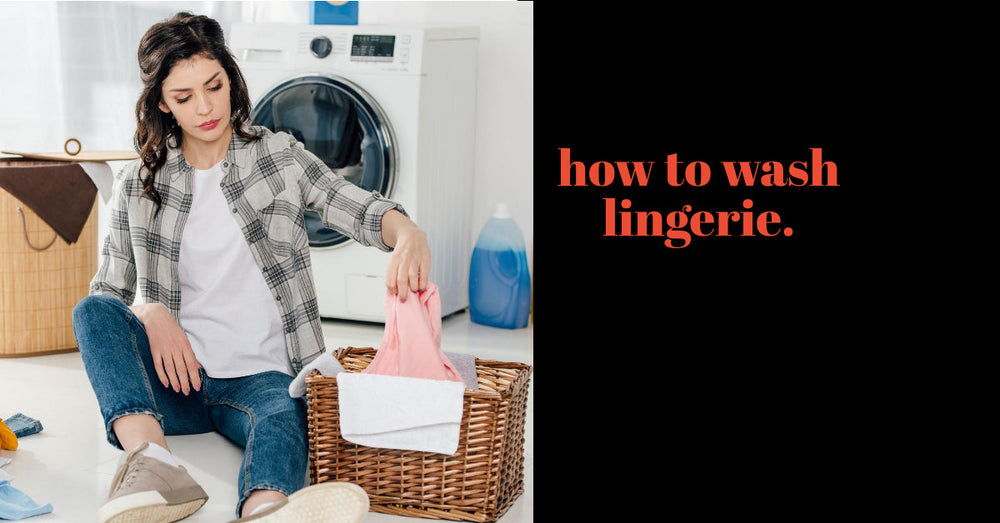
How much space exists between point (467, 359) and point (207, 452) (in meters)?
0.55

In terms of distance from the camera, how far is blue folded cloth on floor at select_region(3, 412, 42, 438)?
1.85 metres

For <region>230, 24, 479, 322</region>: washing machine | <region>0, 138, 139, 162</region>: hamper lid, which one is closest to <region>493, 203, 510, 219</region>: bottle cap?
<region>230, 24, 479, 322</region>: washing machine

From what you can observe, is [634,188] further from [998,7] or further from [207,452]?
[207,452]

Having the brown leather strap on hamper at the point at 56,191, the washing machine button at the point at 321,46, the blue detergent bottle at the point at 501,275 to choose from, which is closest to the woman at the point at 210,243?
the brown leather strap on hamper at the point at 56,191

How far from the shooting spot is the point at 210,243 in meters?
1.72

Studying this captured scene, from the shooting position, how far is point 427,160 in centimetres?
286

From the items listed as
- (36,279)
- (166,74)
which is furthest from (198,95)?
(36,279)

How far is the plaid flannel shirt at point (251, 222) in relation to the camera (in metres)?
1.70

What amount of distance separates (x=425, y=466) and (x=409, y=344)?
19 cm

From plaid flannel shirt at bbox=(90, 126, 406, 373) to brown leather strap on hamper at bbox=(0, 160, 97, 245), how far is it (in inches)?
29.5

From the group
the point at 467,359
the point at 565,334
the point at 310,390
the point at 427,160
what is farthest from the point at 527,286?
the point at 565,334

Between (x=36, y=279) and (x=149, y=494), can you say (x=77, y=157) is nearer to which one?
(x=36, y=279)

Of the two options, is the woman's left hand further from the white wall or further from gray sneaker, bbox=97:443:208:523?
the white wall

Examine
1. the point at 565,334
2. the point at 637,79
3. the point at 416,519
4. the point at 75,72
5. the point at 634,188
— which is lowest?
the point at 416,519
